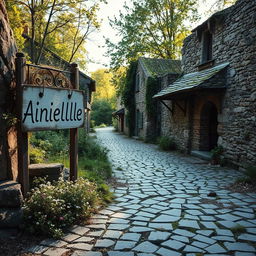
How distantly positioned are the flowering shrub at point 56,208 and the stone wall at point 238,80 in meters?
5.11

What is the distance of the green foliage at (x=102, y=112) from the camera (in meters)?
47.2

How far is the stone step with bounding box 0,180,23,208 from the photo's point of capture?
302 centimetres

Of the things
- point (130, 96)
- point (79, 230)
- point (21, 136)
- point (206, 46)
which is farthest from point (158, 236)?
point (130, 96)

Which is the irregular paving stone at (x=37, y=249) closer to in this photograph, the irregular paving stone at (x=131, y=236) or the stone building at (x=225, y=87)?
the irregular paving stone at (x=131, y=236)

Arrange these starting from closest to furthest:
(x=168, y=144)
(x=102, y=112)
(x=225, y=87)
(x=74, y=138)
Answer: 1. (x=74, y=138)
2. (x=225, y=87)
3. (x=168, y=144)
4. (x=102, y=112)

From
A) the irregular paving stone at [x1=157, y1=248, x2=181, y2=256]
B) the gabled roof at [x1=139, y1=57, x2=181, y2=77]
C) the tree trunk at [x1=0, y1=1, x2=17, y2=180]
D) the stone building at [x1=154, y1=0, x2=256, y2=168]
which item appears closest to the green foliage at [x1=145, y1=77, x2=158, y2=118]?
the gabled roof at [x1=139, y1=57, x2=181, y2=77]

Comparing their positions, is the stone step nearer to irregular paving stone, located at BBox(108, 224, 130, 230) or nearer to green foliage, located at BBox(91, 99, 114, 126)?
irregular paving stone, located at BBox(108, 224, 130, 230)

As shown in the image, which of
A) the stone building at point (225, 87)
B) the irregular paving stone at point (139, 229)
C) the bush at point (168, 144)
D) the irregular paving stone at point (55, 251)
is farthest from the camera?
the bush at point (168, 144)

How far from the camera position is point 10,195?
120 inches

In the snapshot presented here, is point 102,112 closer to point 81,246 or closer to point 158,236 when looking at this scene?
point 158,236

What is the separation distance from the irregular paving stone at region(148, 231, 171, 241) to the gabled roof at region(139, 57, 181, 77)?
14327 millimetres

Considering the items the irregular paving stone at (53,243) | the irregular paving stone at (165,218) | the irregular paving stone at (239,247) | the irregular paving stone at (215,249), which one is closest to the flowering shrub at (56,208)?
the irregular paving stone at (53,243)

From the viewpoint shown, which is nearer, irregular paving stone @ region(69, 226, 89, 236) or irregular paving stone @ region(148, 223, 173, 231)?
irregular paving stone @ region(69, 226, 89, 236)

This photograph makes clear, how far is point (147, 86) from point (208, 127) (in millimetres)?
6777
